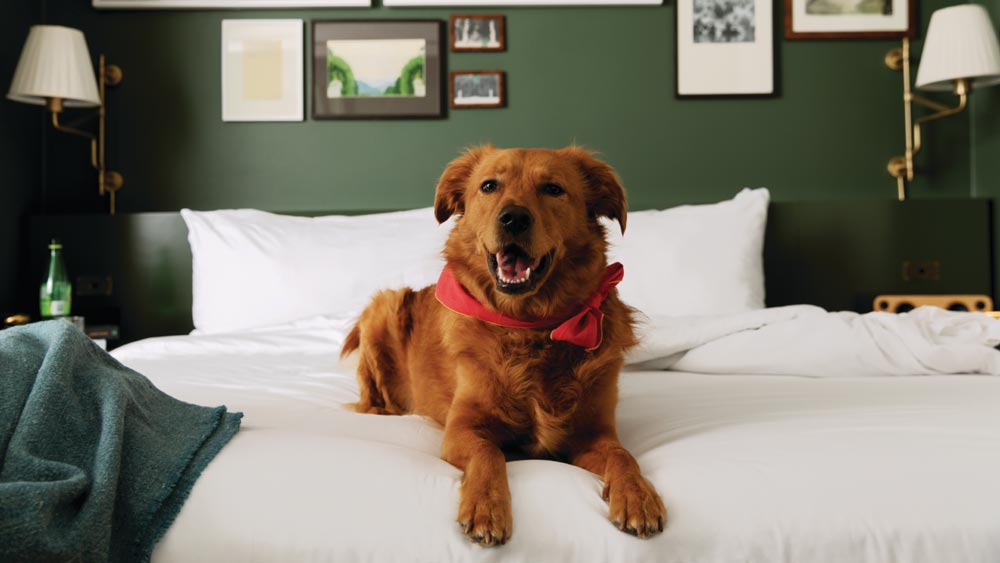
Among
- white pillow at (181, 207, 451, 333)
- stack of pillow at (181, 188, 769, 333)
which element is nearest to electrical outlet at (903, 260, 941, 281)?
stack of pillow at (181, 188, 769, 333)

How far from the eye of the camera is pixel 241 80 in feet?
11.3

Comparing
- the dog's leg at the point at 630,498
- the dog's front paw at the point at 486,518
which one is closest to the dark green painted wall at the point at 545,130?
the dog's leg at the point at 630,498

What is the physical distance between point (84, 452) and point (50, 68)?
255 centimetres

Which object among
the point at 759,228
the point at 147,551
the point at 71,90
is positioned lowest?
the point at 147,551

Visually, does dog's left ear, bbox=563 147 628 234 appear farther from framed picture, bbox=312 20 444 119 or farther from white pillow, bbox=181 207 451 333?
framed picture, bbox=312 20 444 119

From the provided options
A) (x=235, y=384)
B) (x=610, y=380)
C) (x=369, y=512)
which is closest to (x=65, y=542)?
(x=369, y=512)

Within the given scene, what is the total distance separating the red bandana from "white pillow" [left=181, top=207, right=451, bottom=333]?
120 cm

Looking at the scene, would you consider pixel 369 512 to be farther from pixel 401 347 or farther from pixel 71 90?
pixel 71 90

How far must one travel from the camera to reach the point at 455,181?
Result: 5.32ft

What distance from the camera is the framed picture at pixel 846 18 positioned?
11.3 feet

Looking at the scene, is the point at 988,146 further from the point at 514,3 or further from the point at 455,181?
the point at 455,181

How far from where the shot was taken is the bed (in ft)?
3.14

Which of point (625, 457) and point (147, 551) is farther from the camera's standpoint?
point (625, 457)

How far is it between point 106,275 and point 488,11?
2.03 m
